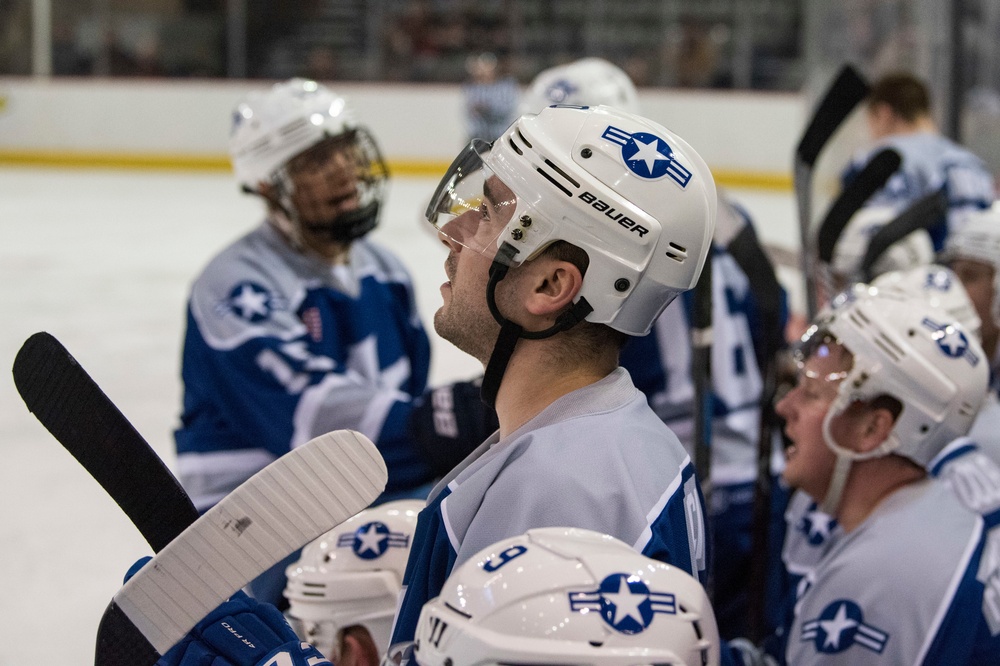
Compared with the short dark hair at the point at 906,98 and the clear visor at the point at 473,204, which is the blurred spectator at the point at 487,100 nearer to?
the short dark hair at the point at 906,98

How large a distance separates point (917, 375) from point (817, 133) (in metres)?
1.00

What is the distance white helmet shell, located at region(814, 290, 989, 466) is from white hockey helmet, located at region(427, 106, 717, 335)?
1.98ft

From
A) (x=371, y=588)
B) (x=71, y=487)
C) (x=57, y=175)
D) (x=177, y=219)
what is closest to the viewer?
(x=371, y=588)

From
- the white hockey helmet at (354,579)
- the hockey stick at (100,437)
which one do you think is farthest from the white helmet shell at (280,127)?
the hockey stick at (100,437)

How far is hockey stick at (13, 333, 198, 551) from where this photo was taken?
1051mm

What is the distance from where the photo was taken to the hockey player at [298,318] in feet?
7.36

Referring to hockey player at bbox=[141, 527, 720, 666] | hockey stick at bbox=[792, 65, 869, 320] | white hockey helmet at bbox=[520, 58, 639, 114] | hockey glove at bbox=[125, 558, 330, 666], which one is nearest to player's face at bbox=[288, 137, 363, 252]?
white hockey helmet at bbox=[520, 58, 639, 114]

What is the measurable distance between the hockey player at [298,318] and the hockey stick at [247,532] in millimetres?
1177

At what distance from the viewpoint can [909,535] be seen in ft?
5.28

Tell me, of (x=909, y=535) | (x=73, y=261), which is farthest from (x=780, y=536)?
(x=73, y=261)

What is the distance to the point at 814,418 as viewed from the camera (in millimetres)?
1831

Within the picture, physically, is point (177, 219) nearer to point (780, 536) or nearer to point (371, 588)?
point (780, 536)

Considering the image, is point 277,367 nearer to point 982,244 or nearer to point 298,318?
point 298,318

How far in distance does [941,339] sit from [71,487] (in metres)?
2.93
